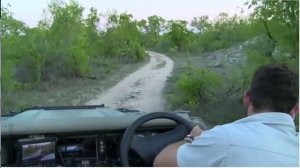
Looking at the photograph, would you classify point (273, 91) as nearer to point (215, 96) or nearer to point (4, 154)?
point (4, 154)

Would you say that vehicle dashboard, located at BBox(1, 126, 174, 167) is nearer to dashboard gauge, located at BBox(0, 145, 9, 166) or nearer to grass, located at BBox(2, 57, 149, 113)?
dashboard gauge, located at BBox(0, 145, 9, 166)

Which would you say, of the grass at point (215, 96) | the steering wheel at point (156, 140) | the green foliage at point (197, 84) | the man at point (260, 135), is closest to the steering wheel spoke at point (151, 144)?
the steering wheel at point (156, 140)

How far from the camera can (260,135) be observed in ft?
2.58

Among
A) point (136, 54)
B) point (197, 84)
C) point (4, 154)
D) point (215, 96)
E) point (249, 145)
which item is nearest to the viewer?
point (249, 145)

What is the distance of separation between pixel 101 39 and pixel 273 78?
3.09 meters

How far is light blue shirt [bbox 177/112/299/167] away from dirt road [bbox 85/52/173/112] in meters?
2.48

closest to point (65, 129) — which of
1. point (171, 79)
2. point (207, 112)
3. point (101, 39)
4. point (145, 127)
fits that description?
point (145, 127)

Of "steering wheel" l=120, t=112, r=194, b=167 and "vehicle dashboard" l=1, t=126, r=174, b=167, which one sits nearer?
"steering wheel" l=120, t=112, r=194, b=167

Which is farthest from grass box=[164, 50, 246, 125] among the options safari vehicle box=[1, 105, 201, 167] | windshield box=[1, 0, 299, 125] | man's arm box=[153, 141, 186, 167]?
man's arm box=[153, 141, 186, 167]

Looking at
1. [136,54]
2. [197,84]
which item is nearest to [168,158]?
[136,54]

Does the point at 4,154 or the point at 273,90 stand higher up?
the point at 273,90

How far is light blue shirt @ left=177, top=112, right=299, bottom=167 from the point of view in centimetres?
78

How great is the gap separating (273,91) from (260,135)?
76 millimetres

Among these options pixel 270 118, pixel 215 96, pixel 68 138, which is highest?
pixel 270 118
